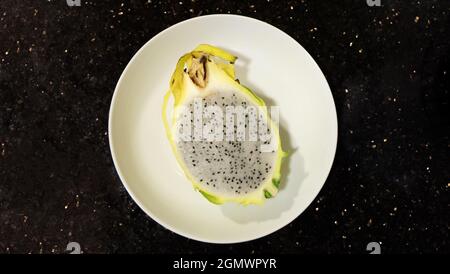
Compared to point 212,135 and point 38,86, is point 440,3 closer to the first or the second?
point 212,135

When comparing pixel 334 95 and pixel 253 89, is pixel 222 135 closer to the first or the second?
pixel 253 89

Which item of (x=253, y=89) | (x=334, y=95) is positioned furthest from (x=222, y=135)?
(x=334, y=95)
